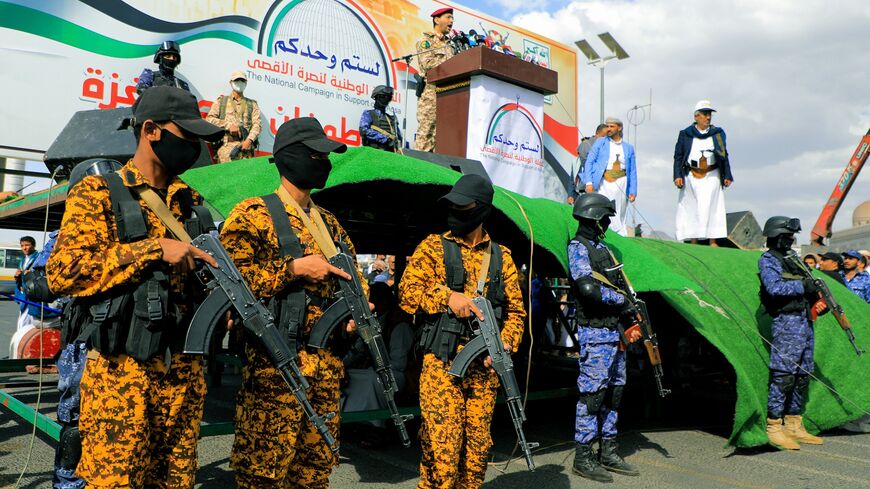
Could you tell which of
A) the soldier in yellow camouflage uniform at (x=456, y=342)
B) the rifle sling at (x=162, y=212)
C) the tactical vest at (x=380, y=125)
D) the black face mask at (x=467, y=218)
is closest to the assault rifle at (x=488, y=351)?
the soldier in yellow camouflage uniform at (x=456, y=342)

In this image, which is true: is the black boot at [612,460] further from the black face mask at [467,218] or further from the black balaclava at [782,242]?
the black balaclava at [782,242]

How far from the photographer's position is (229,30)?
9.59 meters

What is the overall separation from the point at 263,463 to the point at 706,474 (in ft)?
13.4

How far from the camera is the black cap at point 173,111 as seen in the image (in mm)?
2453

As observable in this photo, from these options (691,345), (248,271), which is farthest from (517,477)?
(691,345)

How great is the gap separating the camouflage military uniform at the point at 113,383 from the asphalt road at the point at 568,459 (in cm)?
228

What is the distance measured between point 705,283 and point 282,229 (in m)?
5.55

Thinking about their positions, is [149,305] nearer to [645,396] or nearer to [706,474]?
[706,474]

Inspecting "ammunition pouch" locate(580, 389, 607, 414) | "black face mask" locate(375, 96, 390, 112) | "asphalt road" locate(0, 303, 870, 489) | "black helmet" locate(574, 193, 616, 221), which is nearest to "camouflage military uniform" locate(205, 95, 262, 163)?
"black face mask" locate(375, 96, 390, 112)

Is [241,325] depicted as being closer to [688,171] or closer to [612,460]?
[612,460]

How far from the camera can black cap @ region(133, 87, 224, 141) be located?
2453mm

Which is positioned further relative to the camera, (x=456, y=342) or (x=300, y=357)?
(x=456, y=342)

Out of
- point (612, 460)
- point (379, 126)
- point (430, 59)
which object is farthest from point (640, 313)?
point (430, 59)

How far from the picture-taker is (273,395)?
9.07 ft
